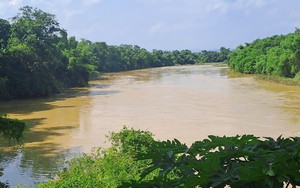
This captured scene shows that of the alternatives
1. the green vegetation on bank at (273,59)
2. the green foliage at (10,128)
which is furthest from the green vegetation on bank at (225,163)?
the green vegetation on bank at (273,59)

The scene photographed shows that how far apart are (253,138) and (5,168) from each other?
12.0 metres

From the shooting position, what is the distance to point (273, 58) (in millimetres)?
47844

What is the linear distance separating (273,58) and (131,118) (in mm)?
31597

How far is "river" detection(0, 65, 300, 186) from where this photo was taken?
549 inches

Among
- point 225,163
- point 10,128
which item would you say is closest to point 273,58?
point 10,128

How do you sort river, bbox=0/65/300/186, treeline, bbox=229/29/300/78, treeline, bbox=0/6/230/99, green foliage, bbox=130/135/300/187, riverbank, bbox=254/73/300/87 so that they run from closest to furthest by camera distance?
1. green foliage, bbox=130/135/300/187
2. river, bbox=0/65/300/186
3. treeline, bbox=0/6/230/99
4. riverbank, bbox=254/73/300/87
5. treeline, bbox=229/29/300/78

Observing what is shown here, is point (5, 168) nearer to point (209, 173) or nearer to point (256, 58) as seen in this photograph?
point (209, 173)

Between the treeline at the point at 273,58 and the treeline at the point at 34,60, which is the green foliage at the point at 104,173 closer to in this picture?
the treeline at the point at 34,60

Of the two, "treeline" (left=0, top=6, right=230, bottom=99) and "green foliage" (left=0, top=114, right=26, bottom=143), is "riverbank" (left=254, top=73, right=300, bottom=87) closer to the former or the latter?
"treeline" (left=0, top=6, right=230, bottom=99)

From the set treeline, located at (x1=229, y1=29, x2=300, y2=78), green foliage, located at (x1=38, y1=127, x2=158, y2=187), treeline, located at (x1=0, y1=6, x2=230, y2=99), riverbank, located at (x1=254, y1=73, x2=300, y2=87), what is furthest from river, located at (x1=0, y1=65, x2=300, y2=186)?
treeline, located at (x1=229, y1=29, x2=300, y2=78)

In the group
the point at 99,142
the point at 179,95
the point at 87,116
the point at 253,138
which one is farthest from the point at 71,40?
the point at 253,138

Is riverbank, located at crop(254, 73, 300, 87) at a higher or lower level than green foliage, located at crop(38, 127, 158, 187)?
lower

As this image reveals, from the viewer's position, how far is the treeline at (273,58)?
41.7 m

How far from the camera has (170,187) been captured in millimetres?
1449
